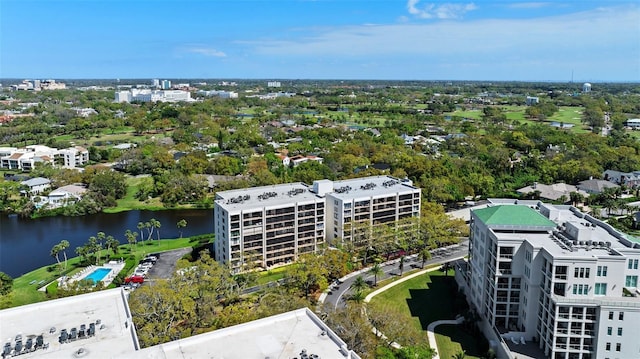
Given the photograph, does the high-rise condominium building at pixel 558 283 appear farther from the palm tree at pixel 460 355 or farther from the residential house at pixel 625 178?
the residential house at pixel 625 178

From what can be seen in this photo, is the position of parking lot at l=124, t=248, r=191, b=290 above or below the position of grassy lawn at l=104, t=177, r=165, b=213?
below

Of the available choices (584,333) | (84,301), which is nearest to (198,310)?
(84,301)

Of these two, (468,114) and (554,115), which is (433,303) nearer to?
(468,114)

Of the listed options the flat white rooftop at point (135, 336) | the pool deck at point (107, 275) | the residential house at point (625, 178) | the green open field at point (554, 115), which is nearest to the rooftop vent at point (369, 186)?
the pool deck at point (107, 275)

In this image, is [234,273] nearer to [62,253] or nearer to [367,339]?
[367,339]

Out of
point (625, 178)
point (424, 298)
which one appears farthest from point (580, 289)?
point (625, 178)

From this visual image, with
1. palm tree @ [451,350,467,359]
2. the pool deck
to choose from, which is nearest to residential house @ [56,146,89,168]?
the pool deck

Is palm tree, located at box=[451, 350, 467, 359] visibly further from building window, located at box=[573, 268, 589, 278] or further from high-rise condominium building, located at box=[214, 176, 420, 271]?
high-rise condominium building, located at box=[214, 176, 420, 271]
